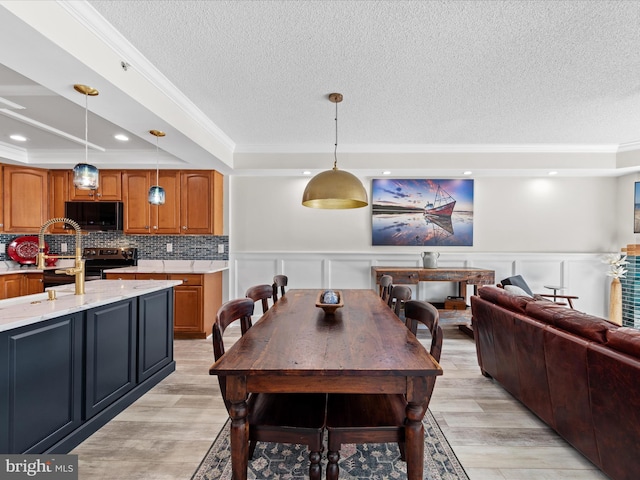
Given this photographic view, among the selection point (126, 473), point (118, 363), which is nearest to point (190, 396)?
point (118, 363)

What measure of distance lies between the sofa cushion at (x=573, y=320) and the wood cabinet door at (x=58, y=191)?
5.81m

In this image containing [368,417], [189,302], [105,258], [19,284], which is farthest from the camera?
[105,258]

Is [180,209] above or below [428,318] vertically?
above

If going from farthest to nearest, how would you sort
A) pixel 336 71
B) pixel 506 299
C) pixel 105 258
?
1. pixel 105 258
2. pixel 506 299
3. pixel 336 71

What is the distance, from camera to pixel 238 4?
176cm

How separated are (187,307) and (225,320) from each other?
2.86 m

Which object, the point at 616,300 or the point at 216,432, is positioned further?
the point at 616,300

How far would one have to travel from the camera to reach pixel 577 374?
1765 millimetres

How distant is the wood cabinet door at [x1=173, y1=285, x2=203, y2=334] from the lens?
4207 millimetres

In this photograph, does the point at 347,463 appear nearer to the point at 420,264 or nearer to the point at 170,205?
the point at 420,264

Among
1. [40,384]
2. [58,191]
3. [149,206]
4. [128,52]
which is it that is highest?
[128,52]

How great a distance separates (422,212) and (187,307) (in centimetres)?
371

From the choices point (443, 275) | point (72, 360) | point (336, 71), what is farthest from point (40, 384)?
point (443, 275)

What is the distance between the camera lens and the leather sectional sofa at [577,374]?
148 cm
